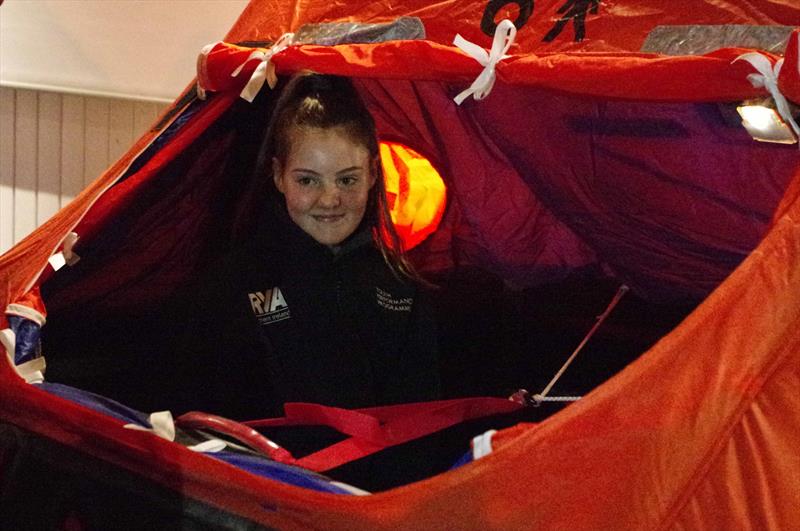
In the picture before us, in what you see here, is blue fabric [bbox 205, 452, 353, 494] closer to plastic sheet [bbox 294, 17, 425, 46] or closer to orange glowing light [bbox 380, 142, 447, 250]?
plastic sheet [bbox 294, 17, 425, 46]

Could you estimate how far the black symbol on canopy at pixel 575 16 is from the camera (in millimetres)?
1349

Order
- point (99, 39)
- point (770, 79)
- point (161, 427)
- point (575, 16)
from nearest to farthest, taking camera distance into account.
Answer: point (770, 79) < point (161, 427) < point (575, 16) < point (99, 39)

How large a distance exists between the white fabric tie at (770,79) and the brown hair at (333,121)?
0.69 meters

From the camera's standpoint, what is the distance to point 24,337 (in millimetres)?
1261

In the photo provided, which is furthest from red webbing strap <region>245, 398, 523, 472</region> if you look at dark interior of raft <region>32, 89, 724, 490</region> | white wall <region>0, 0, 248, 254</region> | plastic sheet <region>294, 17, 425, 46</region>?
white wall <region>0, 0, 248, 254</region>

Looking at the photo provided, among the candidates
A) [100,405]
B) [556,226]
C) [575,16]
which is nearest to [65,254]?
[100,405]

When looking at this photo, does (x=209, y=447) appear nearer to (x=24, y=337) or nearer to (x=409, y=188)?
(x=24, y=337)

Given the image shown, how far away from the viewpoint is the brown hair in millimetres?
1523

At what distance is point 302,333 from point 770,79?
83cm

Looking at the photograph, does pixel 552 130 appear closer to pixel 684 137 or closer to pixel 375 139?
pixel 684 137

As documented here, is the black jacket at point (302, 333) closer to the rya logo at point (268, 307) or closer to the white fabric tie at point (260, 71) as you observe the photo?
the rya logo at point (268, 307)

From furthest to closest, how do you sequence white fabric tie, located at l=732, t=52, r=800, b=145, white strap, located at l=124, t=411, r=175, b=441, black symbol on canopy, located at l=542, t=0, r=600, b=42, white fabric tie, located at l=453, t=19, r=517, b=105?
black symbol on canopy, located at l=542, t=0, r=600, b=42, white fabric tie, located at l=453, t=19, r=517, b=105, white strap, located at l=124, t=411, r=175, b=441, white fabric tie, located at l=732, t=52, r=800, b=145

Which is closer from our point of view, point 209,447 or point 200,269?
point 209,447

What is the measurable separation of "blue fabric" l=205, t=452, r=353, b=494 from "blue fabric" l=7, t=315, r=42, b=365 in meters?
0.35
